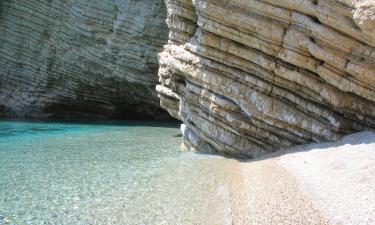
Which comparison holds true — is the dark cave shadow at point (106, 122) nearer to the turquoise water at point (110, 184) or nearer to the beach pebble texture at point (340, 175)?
the turquoise water at point (110, 184)

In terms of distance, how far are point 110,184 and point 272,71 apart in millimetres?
6077

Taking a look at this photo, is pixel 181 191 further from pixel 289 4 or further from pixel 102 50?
pixel 102 50

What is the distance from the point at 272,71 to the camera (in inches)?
543

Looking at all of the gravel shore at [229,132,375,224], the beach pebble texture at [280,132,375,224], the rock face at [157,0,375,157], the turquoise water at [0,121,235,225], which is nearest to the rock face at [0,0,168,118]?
the turquoise water at [0,121,235,225]

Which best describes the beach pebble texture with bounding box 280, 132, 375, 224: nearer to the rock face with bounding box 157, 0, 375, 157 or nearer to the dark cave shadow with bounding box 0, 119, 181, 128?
the rock face with bounding box 157, 0, 375, 157

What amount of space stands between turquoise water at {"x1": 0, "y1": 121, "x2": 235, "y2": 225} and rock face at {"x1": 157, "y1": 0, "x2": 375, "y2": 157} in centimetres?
163

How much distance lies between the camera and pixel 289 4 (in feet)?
41.1

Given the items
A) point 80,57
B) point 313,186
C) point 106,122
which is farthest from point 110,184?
point 80,57

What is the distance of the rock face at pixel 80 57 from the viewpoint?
27.1 m

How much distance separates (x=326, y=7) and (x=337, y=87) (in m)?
2.32

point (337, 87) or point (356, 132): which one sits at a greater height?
point (337, 87)

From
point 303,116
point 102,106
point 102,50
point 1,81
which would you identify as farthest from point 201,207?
point 1,81

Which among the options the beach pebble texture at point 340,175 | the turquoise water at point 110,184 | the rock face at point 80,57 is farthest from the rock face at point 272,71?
the rock face at point 80,57

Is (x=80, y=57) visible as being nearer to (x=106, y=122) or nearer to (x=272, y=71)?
(x=106, y=122)
